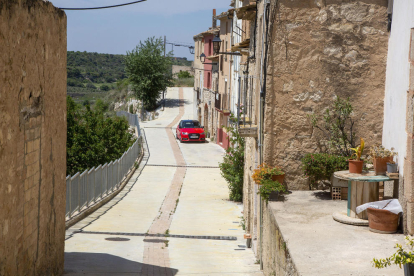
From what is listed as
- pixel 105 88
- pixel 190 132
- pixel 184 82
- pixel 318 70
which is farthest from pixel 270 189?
pixel 105 88

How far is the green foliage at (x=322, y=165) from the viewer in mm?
9328

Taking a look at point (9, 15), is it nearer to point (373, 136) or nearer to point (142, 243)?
point (373, 136)

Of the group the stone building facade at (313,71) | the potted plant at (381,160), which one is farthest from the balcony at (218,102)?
the potted plant at (381,160)

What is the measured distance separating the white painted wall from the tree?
43.1 m

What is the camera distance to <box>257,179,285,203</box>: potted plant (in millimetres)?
9391

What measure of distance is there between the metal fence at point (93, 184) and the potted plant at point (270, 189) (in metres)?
6.14

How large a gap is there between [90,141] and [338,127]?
1782 centimetres

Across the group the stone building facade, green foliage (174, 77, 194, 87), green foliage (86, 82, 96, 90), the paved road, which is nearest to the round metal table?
the stone building facade

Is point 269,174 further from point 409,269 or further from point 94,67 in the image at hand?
point 94,67

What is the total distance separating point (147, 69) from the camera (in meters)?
51.9

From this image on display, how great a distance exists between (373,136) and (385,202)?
9.10 feet

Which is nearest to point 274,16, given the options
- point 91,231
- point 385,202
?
point 385,202

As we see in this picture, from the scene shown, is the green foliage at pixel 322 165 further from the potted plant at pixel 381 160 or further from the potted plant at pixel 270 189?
the potted plant at pixel 381 160

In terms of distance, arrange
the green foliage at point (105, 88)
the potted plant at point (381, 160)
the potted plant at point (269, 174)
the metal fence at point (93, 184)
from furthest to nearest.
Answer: the green foliage at point (105, 88), the metal fence at point (93, 184), the potted plant at point (269, 174), the potted plant at point (381, 160)
